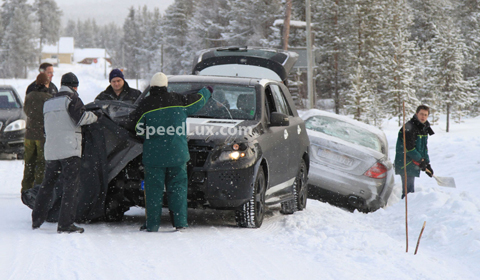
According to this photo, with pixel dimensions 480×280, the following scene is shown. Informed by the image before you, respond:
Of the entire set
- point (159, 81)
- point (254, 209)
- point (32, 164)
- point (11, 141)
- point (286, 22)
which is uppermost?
point (286, 22)

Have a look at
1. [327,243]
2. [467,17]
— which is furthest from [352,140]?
[467,17]

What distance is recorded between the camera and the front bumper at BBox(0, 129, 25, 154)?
44.4ft

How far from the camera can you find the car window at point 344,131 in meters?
9.95

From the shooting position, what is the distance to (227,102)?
291 inches

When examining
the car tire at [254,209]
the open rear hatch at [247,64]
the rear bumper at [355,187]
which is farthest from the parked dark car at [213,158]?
the open rear hatch at [247,64]

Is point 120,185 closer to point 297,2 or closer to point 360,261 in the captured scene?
point 360,261

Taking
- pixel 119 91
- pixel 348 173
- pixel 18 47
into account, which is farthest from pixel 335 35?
pixel 18 47

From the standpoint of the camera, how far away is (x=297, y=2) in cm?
5241

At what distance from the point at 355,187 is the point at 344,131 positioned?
1344 millimetres

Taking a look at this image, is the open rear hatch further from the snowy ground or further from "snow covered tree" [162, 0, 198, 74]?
"snow covered tree" [162, 0, 198, 74]

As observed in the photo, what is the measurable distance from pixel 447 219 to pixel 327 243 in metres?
2.07

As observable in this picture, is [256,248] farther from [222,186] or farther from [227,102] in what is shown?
[227,102]

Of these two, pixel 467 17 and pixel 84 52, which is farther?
pixel 84 52

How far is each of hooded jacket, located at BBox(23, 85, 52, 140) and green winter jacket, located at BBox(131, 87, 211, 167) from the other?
2647mm
